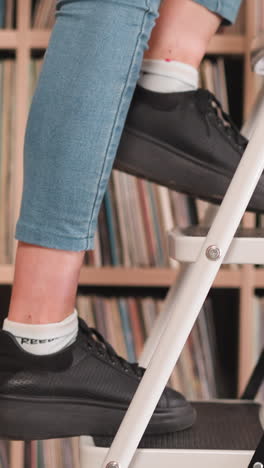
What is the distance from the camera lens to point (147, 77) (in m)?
0.87

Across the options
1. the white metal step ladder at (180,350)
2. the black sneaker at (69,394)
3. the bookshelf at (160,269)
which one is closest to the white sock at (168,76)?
the white metal step ladder at (180,350)

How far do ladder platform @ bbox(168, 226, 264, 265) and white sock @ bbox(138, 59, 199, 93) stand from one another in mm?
186

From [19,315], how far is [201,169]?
28 centimetres

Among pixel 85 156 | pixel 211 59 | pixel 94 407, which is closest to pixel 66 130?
pixel 85 156

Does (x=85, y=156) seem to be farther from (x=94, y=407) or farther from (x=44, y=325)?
(x=94, y=407)

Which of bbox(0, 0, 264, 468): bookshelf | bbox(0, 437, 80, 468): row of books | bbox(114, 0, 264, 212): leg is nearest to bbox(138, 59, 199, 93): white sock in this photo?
bbox(114, 0, 264, 212): leg

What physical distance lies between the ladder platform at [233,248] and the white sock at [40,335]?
0.16 meters

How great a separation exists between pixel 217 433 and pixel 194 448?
0.25 feet

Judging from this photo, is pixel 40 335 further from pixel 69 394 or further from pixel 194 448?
pixel 194 448

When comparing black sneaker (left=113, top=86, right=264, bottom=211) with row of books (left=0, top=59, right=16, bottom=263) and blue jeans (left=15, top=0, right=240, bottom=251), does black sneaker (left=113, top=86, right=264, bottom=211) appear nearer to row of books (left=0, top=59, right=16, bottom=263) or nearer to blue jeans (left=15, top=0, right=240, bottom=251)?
blue jeans (left=15, top=0, right=240, bottom=251)

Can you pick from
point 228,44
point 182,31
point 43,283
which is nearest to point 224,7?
point 182,31

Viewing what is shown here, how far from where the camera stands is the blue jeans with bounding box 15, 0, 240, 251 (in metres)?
0.75

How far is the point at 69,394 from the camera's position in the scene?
2.66ft

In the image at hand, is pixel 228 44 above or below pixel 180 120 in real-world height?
below
